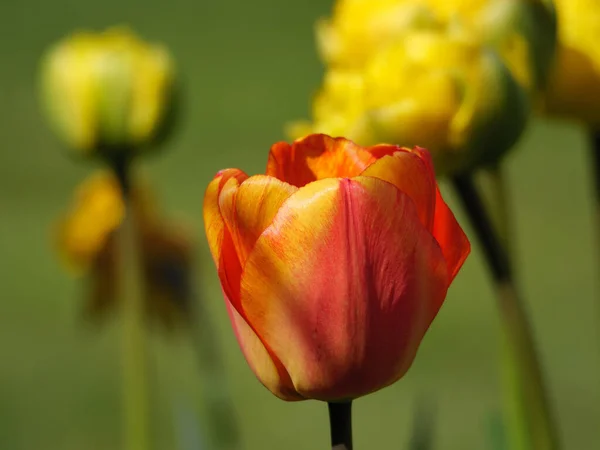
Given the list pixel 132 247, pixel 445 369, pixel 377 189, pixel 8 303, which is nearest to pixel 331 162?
pixel 377 189

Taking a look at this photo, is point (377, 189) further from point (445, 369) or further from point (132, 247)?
point (445, 369)

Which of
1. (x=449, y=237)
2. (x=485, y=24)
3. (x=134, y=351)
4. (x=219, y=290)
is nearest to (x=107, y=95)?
(x=134, y=351)

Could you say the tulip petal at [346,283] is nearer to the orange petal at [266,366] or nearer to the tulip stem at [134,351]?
the orange petal at [266,366]

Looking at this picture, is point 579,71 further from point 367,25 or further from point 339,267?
point 339,267

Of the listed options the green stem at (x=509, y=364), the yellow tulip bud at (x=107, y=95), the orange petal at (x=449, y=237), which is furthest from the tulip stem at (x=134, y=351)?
the orange petal at (x=449, y=237)

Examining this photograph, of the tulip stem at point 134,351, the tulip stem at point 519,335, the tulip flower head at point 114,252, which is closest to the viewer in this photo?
the tulip stem at point 519,335

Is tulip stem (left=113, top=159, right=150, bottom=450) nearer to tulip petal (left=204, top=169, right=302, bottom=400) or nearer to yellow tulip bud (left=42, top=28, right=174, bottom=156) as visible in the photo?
yellow tulip bud (left=42, top=28, right=174, bottom=156)
